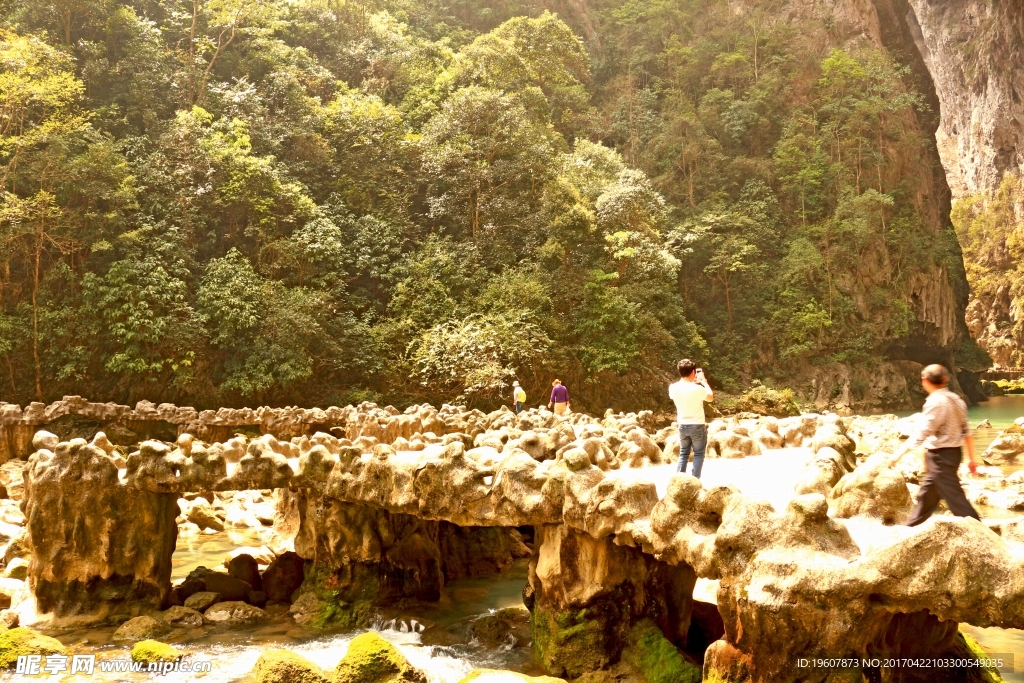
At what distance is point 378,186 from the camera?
100.0 ft

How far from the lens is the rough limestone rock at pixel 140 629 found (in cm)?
962

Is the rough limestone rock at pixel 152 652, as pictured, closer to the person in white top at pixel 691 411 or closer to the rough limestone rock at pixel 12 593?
the rough limestone rock at pixel 12 593

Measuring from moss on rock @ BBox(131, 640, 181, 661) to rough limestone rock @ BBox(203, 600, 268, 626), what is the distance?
1.80 m

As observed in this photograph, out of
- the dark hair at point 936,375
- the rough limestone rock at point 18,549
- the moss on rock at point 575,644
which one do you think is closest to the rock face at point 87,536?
the rough limestone rock at point 18,549

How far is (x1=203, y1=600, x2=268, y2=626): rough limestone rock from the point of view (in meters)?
10.2

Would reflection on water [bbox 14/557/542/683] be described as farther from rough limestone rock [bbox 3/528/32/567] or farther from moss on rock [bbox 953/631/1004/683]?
rough limestone rock [bbox 3/528/32/567]

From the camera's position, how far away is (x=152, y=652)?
8.25 meters

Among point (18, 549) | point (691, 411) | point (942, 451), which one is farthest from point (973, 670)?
point (18, 549)

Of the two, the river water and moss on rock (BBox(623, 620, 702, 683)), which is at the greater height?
moss on rock (BBox(623, 620, 702, 683))

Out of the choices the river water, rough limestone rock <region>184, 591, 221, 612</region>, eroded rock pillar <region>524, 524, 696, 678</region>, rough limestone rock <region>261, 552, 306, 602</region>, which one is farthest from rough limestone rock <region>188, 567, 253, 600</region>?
eroded rock pillar <region>524, 524, 696, 678</region>

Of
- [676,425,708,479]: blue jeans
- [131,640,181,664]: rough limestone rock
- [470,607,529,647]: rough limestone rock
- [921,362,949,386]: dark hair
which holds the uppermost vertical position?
[921,362,949,386]: dark hair

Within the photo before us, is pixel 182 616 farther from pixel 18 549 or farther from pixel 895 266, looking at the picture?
pixel 895 266

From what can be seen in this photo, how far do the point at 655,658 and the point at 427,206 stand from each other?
2533 centimetres

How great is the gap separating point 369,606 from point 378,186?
72.9ft
